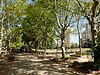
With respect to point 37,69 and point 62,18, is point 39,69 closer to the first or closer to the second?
point 37,69

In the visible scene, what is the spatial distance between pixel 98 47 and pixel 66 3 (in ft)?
28.9

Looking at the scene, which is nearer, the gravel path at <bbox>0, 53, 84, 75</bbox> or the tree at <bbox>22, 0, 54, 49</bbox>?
the gravel path at <bbox>0, 53, 84, 75</bbox>

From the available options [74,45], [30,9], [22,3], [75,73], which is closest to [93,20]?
[75,73]

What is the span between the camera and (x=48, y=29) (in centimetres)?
3891

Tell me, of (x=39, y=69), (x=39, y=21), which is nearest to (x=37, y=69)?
(x=39, y=69)

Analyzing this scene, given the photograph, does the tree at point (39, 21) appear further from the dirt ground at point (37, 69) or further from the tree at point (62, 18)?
the dirt ground at point (37, 69)

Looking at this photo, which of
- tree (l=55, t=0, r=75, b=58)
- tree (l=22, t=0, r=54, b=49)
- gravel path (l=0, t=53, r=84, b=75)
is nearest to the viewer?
gravel path (l=0, t=53, r=84, b=75)

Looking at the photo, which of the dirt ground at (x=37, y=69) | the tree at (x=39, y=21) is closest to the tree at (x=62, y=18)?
the tree at (x=39, y=21)

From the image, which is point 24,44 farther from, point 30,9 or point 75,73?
point 75,73

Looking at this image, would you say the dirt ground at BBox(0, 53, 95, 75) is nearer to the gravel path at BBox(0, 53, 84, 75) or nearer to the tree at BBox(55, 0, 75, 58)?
the gravel path at BBox(0, 53, 84, 75)

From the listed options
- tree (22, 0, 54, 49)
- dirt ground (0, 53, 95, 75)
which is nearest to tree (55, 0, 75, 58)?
tree (22, 0, 54, 49)

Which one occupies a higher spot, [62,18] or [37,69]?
[62,18]

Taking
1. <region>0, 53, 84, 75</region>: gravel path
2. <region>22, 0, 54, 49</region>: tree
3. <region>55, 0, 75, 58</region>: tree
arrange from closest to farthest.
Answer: <region>0, 53, 84, 75</region>: gravel path < <region>55, 0, 75, 58</region>: tree < <region>22, 0, 54, 49</region>: tree

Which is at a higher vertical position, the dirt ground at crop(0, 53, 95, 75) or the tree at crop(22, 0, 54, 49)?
the tree at crop(22, 0, 54, 49)
